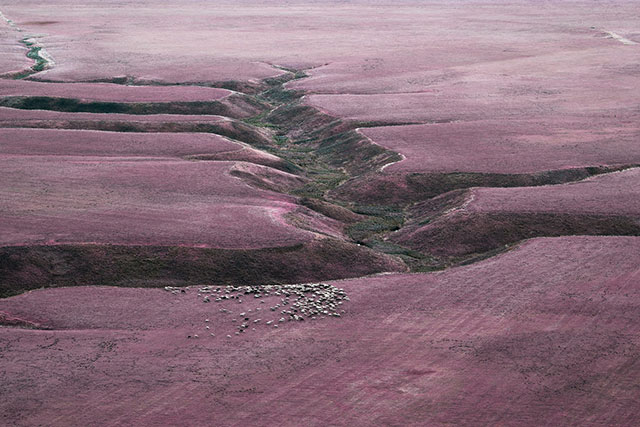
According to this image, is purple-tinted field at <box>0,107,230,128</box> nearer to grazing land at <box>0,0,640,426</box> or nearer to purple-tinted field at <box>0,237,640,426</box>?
grazing land at <box>0,0,640,426</box>

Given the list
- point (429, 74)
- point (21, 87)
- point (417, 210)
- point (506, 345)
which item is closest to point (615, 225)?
point (417, 210)

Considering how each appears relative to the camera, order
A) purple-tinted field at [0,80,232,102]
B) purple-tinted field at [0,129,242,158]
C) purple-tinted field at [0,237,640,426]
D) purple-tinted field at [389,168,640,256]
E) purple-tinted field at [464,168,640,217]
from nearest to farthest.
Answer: purple-tinted field at [0,237,640,426] → purple-tinted field at [389,168,640,256] → purple-tinted field at [464,168,640,217] → purple-tinted field at [0,129,242,158] → purple-tinted field at [0,80,232,102]

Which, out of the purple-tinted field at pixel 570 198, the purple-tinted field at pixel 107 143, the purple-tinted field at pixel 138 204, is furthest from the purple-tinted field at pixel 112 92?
the purple-tinted field at pixel 570 198

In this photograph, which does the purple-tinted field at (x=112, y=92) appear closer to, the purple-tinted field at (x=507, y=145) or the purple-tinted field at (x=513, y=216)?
the purple-tinted field at (x=507, y=145)

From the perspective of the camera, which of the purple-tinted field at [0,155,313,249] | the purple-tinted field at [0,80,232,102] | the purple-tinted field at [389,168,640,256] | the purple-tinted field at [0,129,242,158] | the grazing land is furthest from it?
the purple-tinted field at [0,80,232,102]

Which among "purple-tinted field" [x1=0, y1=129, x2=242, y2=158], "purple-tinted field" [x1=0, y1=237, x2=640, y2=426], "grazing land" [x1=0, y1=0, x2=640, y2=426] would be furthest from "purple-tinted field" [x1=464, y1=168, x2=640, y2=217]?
"purple-tinted field" [x1=0, y1=129, x2=242, y2=158]
